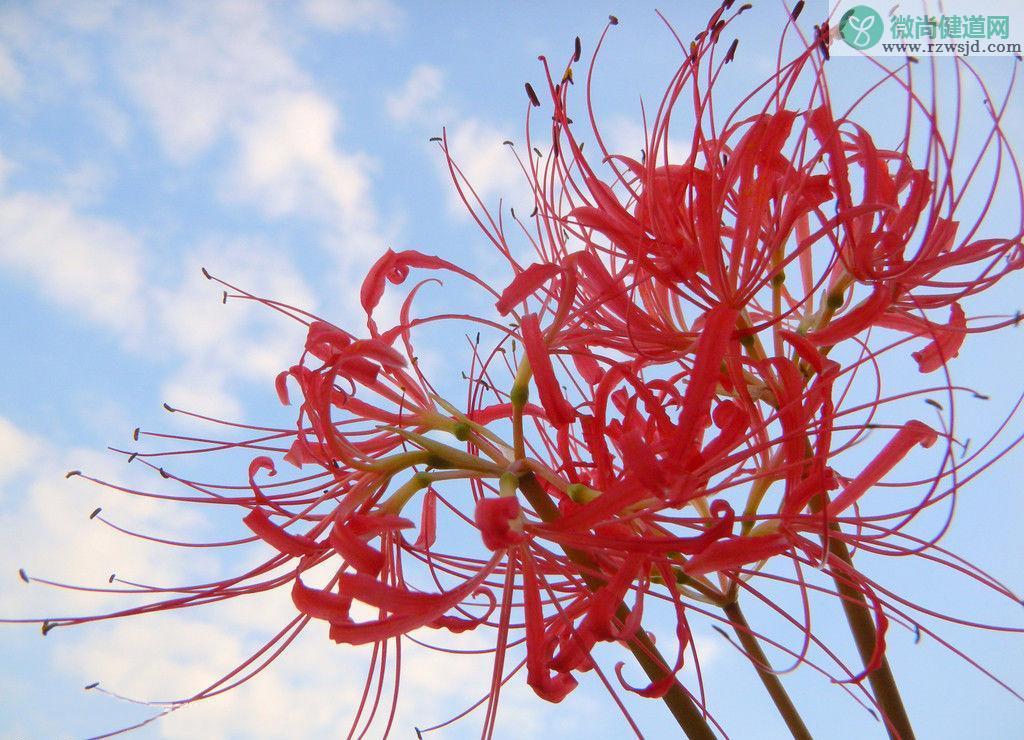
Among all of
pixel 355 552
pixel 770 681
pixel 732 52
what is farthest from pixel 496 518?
pixel 732 52

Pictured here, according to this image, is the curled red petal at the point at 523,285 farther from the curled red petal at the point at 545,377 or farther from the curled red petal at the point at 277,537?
the curled red petal at the point at 277,537

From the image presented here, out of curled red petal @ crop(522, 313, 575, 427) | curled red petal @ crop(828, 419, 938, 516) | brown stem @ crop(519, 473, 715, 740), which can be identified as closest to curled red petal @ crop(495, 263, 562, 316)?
curled red petal @ crop(522, 313, 575, 427)

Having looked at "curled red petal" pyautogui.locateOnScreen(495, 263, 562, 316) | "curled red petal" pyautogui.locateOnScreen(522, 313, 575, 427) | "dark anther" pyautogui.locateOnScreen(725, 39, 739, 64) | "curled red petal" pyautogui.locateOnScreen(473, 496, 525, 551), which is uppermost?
"dark anther" pyautogui.locateOnScreen(725, 39, 739, 64)

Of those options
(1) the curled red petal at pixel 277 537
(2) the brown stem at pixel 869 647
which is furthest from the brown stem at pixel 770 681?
(1) the curled red petal at pixel 277 537

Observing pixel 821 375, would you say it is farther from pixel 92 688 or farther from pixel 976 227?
pixel 92 688

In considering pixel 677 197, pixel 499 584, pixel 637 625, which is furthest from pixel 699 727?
pixel 677 197

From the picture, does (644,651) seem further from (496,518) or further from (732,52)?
(732,52)

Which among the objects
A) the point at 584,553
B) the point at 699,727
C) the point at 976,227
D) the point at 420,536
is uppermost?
the point at 976,227

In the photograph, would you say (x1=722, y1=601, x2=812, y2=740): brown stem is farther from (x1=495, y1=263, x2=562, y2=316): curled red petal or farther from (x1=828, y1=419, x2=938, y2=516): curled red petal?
(x1=495, y1=263, x2=562, y2=316): curled red petal
